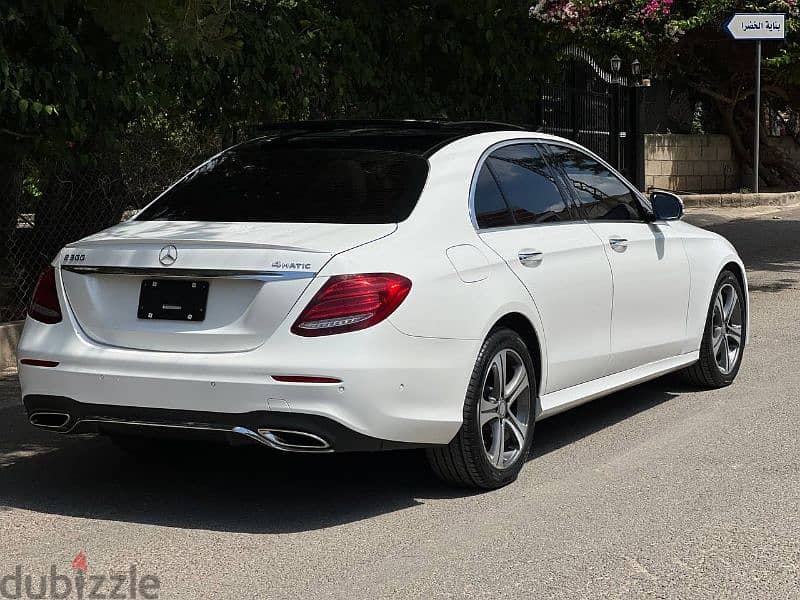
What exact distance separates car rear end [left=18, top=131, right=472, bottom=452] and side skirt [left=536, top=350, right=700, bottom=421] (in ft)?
3.05

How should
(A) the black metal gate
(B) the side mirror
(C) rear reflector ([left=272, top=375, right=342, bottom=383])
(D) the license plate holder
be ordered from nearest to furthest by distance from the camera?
(C) rear reflector ([left=272, top=375, right=342, bottom=383]) → (D) the license plate holder → (B) the side mirror → (A) the black metal gate

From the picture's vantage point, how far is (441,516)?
19.3 ft

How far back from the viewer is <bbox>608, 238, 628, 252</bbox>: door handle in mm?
7352

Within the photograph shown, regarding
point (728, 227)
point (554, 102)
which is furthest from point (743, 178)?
point (554, 102)

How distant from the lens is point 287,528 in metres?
5.76

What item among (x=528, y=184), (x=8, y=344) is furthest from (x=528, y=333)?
(x=8, y=344)

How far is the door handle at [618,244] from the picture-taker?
289 inches

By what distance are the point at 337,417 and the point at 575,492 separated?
50.2 inches

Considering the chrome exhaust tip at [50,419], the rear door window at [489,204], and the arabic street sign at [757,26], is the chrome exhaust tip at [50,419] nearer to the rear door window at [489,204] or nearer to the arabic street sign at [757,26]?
the rear door window at [489,204]

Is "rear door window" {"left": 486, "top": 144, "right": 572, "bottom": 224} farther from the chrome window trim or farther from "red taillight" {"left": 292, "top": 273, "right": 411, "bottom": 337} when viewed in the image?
the chrome window trim

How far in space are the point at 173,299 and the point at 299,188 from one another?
96 centimetres

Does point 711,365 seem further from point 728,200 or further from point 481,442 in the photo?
point 728,200

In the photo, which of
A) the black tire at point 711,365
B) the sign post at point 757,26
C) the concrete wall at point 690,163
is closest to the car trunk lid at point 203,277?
the black tire at point 711,365

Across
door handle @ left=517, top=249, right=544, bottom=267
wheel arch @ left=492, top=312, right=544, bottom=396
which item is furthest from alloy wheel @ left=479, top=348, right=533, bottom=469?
door handle @ left=517, top=249, right=544, bottom=267
